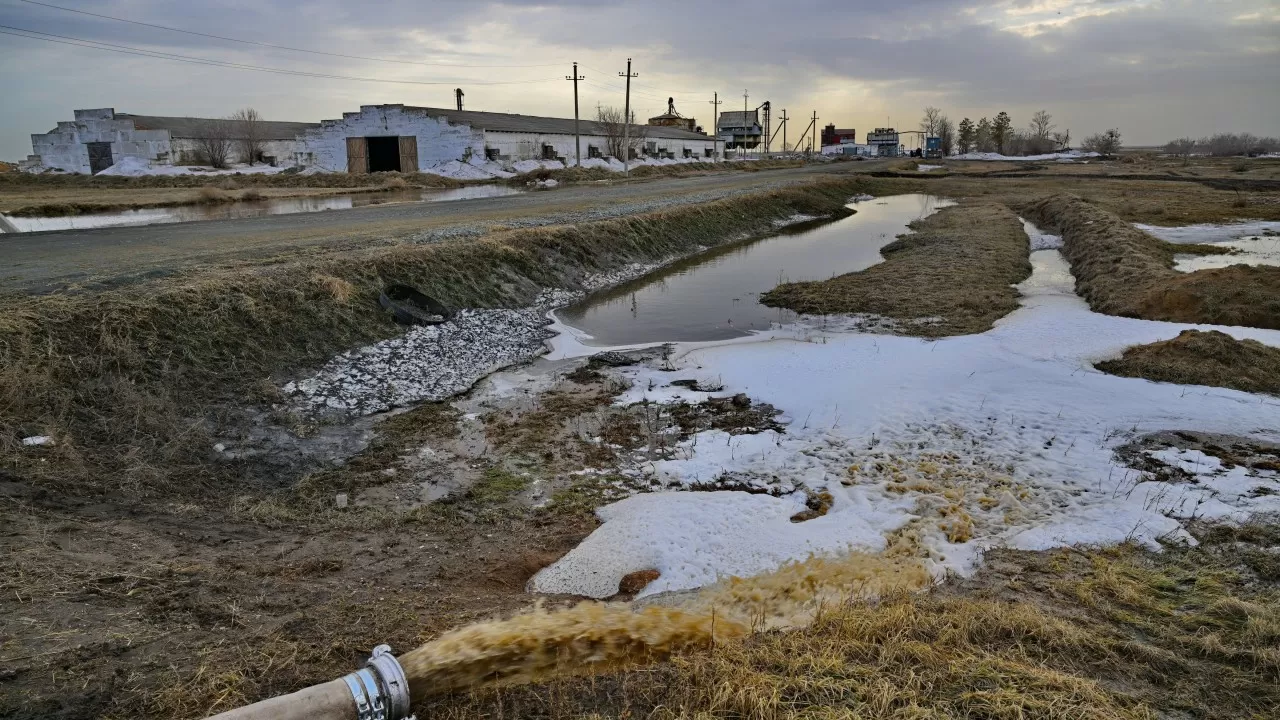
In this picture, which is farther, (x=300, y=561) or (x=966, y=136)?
(x=966, y=136)

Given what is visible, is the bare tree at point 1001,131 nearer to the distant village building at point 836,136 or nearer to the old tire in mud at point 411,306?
the distant village building at point 836,136

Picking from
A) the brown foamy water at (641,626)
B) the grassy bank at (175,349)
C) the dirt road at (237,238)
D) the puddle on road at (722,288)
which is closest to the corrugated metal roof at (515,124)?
the dirt road at (237,238)

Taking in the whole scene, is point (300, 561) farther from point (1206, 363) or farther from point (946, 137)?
point (946, 137)

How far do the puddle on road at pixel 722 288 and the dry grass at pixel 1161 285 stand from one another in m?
6.41

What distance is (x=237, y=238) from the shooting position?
17.3 m

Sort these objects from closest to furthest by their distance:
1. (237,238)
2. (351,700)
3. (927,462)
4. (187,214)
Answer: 1. (351,700)
2. (927,462)
3. (237,238)
4. (187,214)

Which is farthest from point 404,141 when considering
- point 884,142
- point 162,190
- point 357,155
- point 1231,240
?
point 884,142

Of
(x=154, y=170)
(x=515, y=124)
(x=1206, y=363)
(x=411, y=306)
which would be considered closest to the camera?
(x=1206, y=363)

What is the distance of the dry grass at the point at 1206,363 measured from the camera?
10766 millimetres

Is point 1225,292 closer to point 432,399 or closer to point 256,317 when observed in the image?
point 432,399

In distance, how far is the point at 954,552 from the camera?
688 cm

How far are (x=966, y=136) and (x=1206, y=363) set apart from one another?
163134mm

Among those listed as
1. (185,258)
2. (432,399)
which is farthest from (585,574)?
(185,258)

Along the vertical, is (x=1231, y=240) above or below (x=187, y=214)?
below
